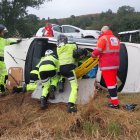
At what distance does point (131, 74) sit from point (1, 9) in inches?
1311

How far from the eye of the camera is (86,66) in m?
9.43

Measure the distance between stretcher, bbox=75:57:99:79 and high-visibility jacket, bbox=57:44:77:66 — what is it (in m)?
0.47

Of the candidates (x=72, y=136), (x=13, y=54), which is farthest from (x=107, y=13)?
(x=72, y=136)

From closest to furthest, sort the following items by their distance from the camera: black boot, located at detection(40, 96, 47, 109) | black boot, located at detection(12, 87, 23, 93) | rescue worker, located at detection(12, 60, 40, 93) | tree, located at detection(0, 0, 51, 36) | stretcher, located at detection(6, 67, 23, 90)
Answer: black boot, located at detection(40, 96, 47, 109), rescue worker, located at detection(12, 60, 40, 93), black boot, located at detection(12, 87, 23, 93), stretcher, located at detection(6, 67, 23, 90), tree, located at detection(0, 0, 51, 36)

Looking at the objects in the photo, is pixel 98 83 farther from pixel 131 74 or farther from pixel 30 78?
pixel 30 78

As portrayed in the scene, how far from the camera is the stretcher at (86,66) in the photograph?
30.9 ft

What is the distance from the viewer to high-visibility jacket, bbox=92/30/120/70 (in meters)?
8.94

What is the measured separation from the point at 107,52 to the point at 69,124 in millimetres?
2131

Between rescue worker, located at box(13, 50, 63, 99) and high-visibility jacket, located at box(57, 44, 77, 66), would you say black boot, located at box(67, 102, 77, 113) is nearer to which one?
rescue worker, located at box(13, 50, 63, 99)

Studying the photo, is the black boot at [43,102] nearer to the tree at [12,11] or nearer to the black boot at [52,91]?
the black boot at [52,91]

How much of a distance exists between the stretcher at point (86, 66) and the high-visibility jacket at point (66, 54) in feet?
1.56

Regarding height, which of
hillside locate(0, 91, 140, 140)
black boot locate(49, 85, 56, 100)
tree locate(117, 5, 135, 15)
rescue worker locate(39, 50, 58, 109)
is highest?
rescue worker locate(39, 50, 58, 109)

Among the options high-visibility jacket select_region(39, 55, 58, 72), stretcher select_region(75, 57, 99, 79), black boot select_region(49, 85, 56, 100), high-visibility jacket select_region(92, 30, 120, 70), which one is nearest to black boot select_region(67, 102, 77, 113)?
black boot select_region(49, 85, 56, 100)

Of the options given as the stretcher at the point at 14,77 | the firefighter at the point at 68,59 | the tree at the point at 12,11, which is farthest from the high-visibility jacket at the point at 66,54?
the tree at the point at 12,11
